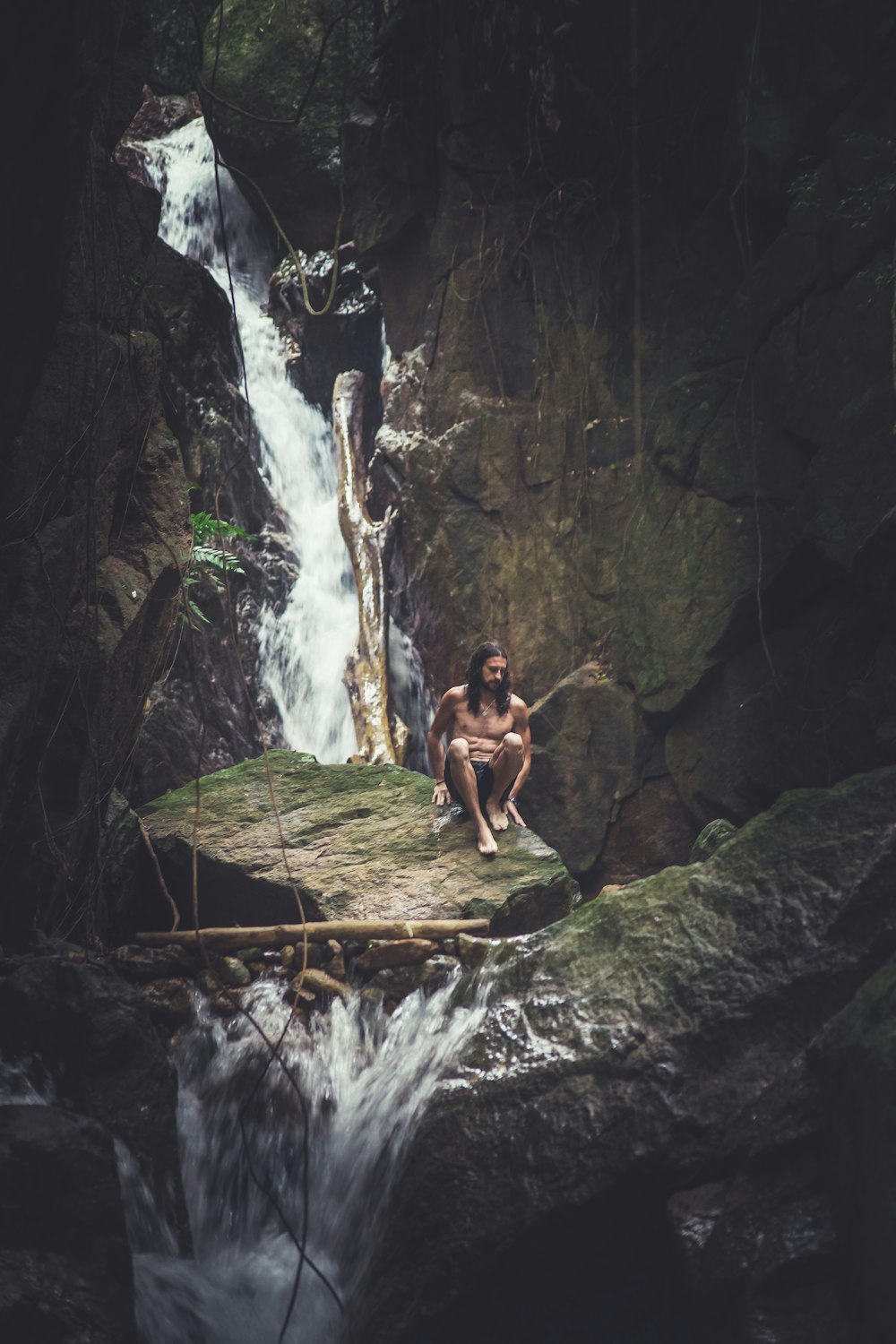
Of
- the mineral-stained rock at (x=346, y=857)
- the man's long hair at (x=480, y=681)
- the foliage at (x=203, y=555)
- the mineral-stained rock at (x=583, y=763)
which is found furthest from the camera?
the mineral-stained rock at (x=583, y=763)

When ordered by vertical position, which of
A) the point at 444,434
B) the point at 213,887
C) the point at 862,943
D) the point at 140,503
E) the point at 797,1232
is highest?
the point at 444,434

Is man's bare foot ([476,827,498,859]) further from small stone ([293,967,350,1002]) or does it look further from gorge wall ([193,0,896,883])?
gorge wall ([193,0,896,883])

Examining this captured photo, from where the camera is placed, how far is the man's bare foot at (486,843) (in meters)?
6.73

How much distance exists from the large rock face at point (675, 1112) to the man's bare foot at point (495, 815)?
2.78m

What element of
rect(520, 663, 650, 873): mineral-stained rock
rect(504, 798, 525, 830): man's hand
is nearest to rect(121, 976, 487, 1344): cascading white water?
rect(504, 798, 525, 830): man's hand

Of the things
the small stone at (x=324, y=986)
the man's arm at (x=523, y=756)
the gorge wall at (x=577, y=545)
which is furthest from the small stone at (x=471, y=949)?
the man's arm at (x=523, y=756)

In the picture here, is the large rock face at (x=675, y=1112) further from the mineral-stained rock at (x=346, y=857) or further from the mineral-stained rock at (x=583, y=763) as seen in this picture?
the mineral-stained rock at (x=583, y=763)

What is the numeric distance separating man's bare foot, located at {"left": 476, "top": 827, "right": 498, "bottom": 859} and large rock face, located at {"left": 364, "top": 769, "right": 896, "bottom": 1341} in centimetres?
242

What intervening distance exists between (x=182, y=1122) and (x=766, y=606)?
5.16 m

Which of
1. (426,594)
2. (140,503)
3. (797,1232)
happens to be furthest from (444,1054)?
(426,594)

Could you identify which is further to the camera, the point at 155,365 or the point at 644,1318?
the point at 155,365

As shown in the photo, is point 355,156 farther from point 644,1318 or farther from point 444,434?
point 644,1318

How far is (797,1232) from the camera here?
10.6ft

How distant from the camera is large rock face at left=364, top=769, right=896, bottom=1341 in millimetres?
3324
